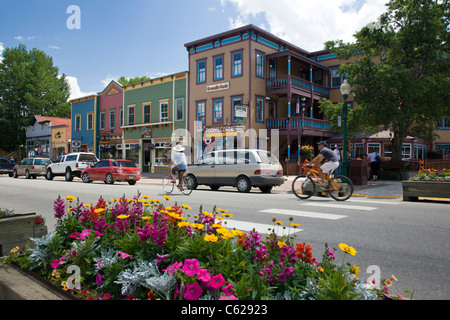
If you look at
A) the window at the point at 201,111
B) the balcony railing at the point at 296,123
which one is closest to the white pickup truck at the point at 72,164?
the window at the point at 201,111

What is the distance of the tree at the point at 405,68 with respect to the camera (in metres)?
17.5

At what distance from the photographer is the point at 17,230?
12.1 ft

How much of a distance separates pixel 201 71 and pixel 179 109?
12.6 feet

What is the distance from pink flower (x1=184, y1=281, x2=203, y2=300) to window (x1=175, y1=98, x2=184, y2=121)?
28310 mm

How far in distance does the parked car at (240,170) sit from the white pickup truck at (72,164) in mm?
10227

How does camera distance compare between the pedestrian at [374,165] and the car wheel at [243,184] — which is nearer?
the car wheel at [243,184]

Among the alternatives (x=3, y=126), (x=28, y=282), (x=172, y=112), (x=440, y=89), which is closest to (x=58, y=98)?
(x=3, y=126)

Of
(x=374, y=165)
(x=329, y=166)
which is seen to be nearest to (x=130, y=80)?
(x=374, y=165)

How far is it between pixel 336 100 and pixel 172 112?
14.0 m

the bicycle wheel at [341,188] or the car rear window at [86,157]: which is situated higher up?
the car rear window at [86,157]

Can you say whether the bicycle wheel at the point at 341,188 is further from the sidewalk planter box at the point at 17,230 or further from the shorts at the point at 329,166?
the sidewalk planter box at the point at 17,230

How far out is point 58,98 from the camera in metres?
56.4

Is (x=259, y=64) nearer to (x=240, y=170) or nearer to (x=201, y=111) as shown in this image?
(x=201, y=111)

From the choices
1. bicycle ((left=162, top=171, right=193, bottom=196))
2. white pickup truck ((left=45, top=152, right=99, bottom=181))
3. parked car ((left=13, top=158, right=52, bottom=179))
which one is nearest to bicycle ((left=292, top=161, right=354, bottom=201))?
bicycle ((left=162, top=171, right=193, bottom=196))
